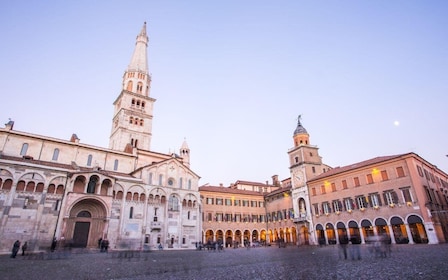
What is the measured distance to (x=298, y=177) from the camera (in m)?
43.3

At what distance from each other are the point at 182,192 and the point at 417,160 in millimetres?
30877

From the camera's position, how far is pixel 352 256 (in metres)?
12.8

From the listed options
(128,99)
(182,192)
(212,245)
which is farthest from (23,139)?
(212,245)

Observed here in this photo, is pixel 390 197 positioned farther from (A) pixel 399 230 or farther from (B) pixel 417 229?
(B) pixel 417 229

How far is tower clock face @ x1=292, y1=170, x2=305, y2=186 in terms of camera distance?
42594 mm

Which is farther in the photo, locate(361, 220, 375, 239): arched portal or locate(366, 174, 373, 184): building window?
locate(366, 174, 373, 184): building window

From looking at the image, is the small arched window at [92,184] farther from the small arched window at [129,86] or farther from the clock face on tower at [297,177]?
the clock face on tower at [297,177]

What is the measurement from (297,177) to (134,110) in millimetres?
32177

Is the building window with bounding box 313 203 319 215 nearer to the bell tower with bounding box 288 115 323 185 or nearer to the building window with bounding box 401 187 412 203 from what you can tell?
the bell tower with bounding box 288 115 323 185

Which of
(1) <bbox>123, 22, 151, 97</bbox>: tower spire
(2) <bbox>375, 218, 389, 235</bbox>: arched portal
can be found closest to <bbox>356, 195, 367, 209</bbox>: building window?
(2) <bbox>375, 218, 389, 235</bbox>: arched portal

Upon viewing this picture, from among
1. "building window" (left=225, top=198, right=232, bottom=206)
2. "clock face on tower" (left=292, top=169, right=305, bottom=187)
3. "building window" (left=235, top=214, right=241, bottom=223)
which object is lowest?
"building window" (left=235, top=214, right=241, bottom=223)

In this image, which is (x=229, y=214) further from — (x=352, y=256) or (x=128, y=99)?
(x=352, y=256)

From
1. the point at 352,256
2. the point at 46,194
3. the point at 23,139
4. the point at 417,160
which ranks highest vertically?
the point at 23,139

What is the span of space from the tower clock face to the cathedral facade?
17338mm
